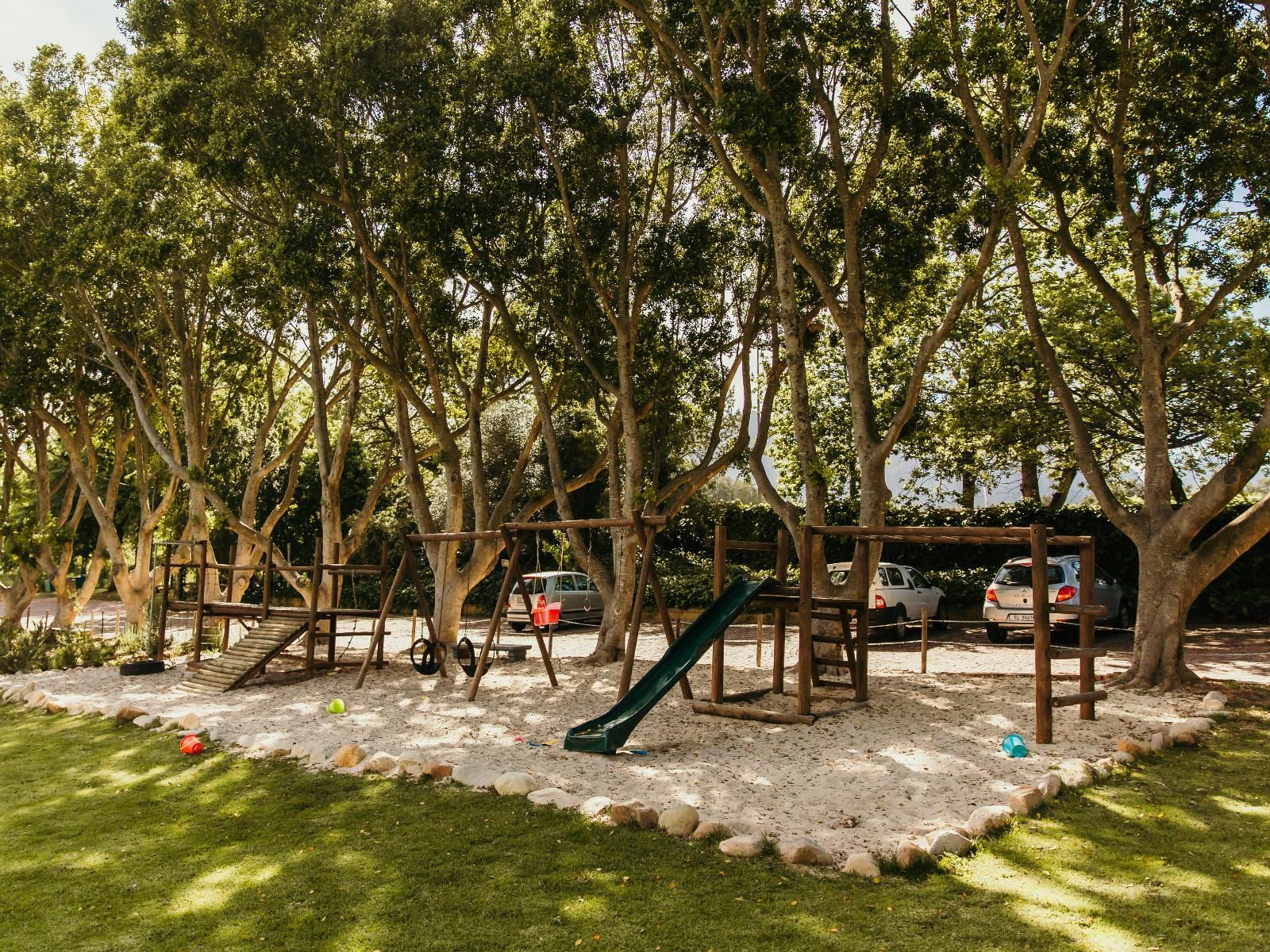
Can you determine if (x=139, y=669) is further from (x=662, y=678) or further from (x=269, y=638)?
(x=662, y=678)

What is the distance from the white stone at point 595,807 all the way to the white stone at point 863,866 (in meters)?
1.79

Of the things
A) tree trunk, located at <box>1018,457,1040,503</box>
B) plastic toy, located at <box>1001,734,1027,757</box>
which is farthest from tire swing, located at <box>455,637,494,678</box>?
tree trunk, located at <box>1018,457,1040,503</box>

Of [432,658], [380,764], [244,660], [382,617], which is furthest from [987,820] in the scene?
[244,660]

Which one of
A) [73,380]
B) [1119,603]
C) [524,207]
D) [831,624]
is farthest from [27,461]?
[1119,603]

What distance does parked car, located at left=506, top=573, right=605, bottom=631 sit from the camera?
23.0m

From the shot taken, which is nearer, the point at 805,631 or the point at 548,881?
the point at 548,881

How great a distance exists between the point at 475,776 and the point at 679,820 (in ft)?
7.12

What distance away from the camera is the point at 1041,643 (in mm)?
9195

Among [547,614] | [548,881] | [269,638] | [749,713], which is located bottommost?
[548,881]

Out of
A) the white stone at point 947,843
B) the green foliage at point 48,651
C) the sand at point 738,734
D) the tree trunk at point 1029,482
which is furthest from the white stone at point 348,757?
the tree trunk at point 1029,482

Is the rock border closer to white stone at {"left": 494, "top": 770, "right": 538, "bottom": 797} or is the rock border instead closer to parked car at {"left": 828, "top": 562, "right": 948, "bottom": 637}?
white stone at {"left": 494, "top": 770, "right": 538, "bottom": 797}

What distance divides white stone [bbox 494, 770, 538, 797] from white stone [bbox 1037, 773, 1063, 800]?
383cm

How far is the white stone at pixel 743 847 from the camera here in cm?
616

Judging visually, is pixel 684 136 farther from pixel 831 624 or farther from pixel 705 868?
pixel 705 868
